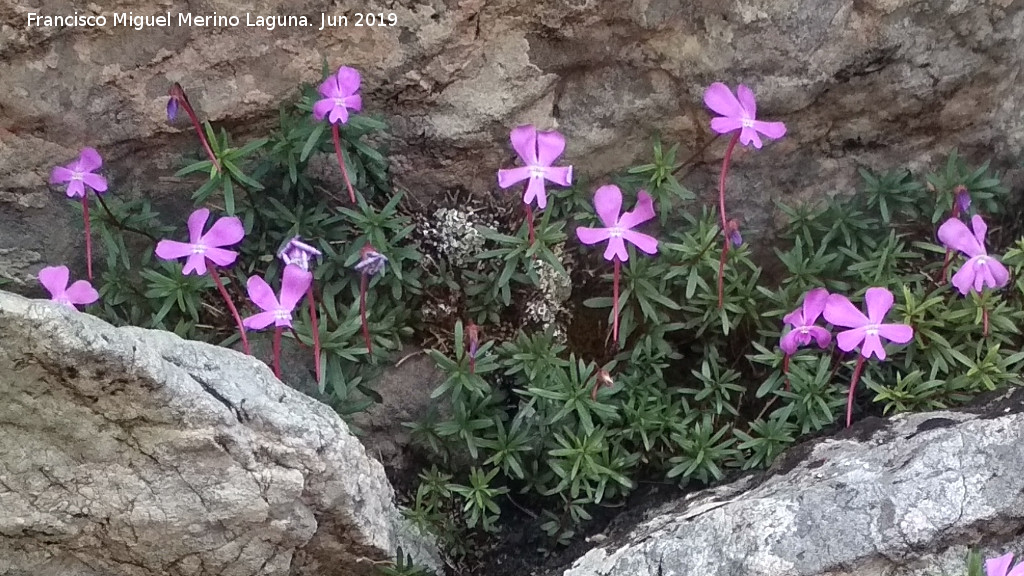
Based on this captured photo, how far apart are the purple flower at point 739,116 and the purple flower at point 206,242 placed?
149 cm

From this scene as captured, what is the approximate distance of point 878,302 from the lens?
2729 mm

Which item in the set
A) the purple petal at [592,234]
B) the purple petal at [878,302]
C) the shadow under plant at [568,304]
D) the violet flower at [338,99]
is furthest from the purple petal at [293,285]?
the purple petal at [878,302]

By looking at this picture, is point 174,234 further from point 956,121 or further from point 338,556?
point 956,121

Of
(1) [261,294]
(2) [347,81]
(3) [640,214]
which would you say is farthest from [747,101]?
(1) [261,294]

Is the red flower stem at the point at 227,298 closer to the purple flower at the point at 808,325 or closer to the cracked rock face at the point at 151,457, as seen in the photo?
the cracked rock face at the point at 151,457

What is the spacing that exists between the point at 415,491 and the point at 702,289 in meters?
1.21

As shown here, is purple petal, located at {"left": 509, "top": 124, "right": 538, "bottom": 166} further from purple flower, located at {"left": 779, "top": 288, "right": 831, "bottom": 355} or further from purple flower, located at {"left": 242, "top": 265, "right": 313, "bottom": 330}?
purple flower, located at {"left": 779, "top": 288, "right": 831, "bottom": 355}

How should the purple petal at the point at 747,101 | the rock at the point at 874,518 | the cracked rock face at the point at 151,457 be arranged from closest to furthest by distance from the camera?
1. the cracked rock face at the point at 151,457
2. the rock at the point at 874,518
3. the purple petal at the point at 747,101

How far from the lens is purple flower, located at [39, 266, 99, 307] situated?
2.78 m

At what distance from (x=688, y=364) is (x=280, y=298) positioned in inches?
58.4

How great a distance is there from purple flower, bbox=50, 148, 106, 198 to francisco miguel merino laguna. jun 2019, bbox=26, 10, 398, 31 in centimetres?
40

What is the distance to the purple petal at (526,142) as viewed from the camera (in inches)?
108

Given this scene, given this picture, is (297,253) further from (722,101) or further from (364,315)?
(722,101)

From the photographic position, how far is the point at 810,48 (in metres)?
3.08
